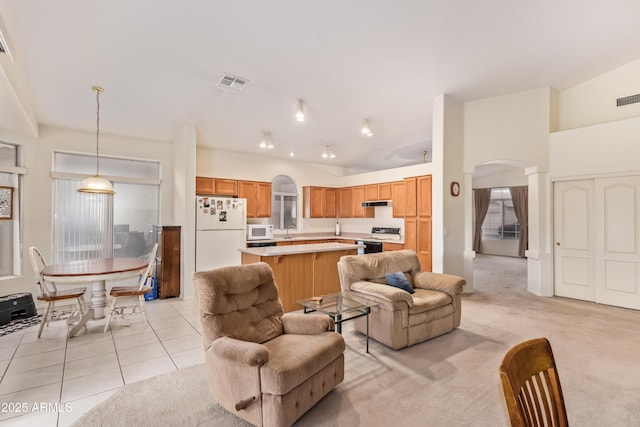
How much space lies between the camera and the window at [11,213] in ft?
14.4

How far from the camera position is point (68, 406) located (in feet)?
7.34

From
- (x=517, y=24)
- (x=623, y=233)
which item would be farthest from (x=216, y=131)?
(x=623, y=233)

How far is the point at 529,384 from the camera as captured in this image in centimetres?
105

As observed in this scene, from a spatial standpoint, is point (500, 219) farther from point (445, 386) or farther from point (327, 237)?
point (445, 386)

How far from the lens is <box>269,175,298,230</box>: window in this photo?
755cm

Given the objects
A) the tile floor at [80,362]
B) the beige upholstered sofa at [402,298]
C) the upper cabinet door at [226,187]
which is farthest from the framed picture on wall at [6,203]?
the beige upholstered sofa at [402,298]

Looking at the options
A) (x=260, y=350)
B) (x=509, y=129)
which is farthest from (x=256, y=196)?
(x=260, y=350)

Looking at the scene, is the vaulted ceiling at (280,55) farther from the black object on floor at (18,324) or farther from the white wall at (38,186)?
the black object on floor at (18,324)

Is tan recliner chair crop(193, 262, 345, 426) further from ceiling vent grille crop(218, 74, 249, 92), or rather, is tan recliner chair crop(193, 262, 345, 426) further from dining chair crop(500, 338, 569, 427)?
ceiling vent grille crop(218, 74, 249, 92)

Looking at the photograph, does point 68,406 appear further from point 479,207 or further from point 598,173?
point 479,207

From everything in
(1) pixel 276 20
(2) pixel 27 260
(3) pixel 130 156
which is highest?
(1) pixel 276 20

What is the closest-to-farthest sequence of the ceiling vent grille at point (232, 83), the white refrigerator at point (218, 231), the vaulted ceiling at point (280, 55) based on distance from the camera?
the vaulted ceiling at point (280, 55), the ceiling vent grille at point (232, 83), the white refrigerator at point (218, 231)

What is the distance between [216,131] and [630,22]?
19.7 ft

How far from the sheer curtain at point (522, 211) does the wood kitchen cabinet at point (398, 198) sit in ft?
18.2
